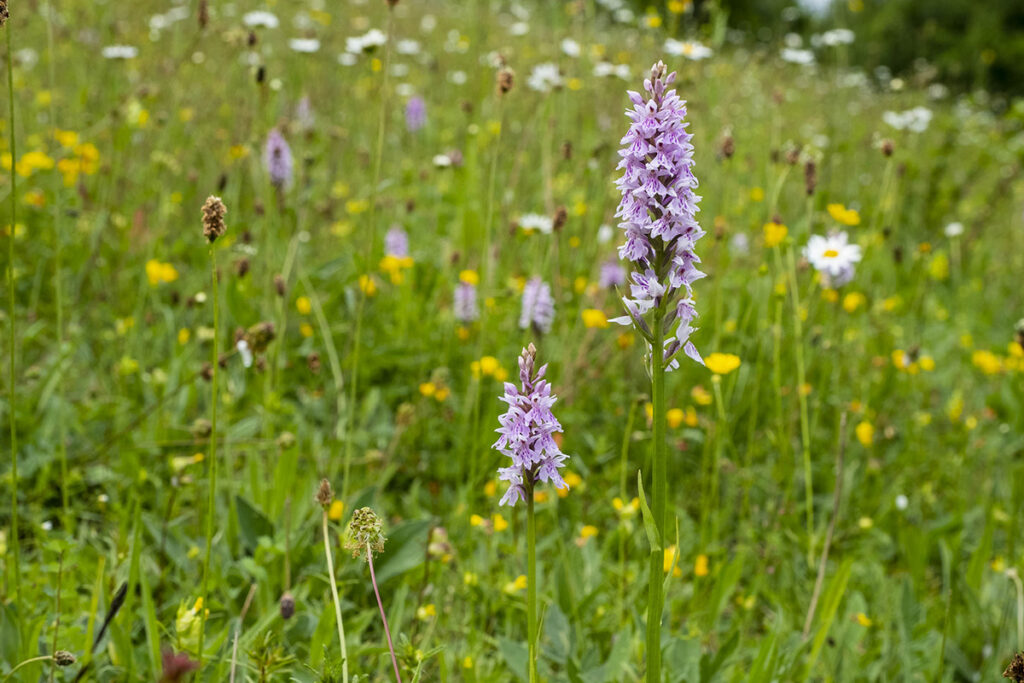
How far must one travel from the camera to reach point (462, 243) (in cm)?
346

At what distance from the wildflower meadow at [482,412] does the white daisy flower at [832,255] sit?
13 millimetres

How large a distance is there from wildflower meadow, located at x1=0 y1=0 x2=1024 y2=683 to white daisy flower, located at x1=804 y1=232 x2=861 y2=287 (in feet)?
0.04

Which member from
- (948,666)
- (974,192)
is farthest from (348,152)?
Result: (974,192)

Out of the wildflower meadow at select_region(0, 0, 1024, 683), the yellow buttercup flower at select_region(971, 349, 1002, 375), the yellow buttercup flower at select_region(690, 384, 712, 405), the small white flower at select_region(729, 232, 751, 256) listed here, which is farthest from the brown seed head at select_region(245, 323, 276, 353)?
the yellow buttercup flower at select_region(971, 349, 1002, 375)

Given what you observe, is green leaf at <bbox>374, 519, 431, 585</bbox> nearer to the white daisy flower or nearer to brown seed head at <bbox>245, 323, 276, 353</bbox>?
brown seed head at <bbox>245, 323, 276, 353</bbox>

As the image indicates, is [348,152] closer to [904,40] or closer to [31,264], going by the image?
[31,264]

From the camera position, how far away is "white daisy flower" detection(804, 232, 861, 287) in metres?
2.38

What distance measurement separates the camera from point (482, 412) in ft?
7.75

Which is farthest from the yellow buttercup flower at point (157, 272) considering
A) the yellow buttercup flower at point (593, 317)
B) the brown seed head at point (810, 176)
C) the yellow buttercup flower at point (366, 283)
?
the brown seed head at point (810, 176)

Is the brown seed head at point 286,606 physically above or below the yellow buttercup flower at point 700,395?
above

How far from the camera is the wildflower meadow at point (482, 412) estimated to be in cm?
133

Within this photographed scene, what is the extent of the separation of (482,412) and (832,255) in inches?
A: 45.0

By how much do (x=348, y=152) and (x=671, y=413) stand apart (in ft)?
9.23

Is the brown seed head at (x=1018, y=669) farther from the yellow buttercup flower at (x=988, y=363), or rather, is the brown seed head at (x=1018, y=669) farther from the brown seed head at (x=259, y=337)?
the yellow buttercup flower at (x=988, y=363)
